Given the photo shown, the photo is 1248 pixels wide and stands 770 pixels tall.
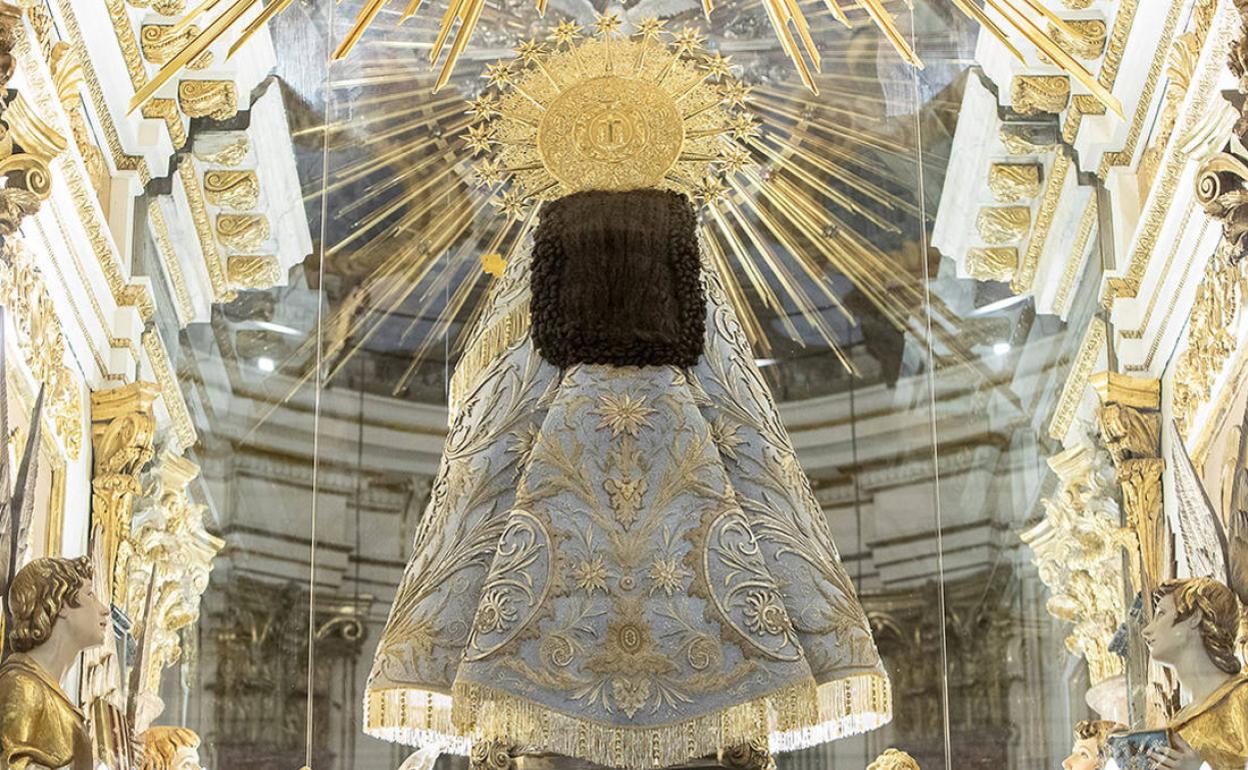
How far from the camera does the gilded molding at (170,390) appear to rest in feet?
35.3

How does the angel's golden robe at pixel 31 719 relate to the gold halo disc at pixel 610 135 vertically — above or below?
below

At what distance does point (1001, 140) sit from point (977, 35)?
491 millimetres

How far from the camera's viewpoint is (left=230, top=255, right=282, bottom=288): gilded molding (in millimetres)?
11383

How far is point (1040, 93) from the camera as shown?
1127 cm

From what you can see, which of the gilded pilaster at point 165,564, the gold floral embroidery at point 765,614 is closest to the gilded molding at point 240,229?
the gilded pilaster at point 165,564

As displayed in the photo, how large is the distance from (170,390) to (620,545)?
405 centimetres

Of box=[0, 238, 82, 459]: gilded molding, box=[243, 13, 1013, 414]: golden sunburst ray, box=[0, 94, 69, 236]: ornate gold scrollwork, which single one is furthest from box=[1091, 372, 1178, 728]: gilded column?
box=[0, 94, 69, 236]: ornate gold scrollwork

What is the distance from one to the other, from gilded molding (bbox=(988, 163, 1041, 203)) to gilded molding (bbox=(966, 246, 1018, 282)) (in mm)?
237

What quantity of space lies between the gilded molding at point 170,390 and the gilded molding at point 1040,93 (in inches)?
153

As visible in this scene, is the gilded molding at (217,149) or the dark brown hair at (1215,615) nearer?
the dark brown hair at (1215,615)

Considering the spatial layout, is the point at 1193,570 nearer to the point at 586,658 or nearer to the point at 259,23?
the point at 586,658

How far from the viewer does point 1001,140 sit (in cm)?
1140

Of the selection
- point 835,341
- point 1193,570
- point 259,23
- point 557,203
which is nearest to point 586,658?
point 557,203

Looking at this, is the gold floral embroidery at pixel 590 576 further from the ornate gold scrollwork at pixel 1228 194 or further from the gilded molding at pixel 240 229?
the gilded molding at pixel 240 229
